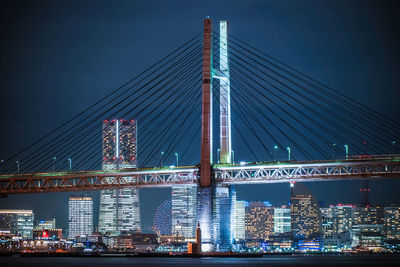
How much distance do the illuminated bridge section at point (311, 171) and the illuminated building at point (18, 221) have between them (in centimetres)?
10623

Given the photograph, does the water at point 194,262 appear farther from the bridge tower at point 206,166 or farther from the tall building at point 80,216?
the tall building at point 80,216

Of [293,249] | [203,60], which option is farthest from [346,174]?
[293,249]

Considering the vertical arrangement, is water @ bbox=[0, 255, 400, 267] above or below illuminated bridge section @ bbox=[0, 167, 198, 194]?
below

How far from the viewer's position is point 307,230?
548 ft

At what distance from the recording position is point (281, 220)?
180 meters

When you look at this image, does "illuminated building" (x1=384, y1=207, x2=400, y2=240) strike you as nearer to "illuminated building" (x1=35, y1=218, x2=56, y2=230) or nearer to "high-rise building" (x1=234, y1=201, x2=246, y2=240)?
"high-rise building" (x1=234, y1=201, x2=246, y2=240)

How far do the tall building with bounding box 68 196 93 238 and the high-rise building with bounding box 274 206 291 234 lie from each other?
46168 millimetres

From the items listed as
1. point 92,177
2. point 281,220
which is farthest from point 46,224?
point 92,177

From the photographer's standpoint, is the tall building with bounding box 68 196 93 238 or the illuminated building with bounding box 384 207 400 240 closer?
the illuminated building with bounding box 384 207 400 240

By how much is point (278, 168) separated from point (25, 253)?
146 feet

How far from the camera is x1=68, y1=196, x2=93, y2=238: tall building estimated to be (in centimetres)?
18950

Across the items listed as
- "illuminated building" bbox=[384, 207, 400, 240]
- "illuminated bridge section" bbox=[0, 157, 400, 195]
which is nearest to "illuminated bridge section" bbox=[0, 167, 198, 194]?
"illuminated bridge section" bbox=[0, 157, 400, 195]

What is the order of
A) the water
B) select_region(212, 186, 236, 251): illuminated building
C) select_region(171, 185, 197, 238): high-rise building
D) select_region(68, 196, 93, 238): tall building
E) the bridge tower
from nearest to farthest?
the bridge tower
the water
select_region(212, 186, 236, 251): illuminated building
select_region(171, 185, 197, 238): high-rise building
select_region(68, 196, 93, 238): tall building

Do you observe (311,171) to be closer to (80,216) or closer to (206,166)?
(206,166)
